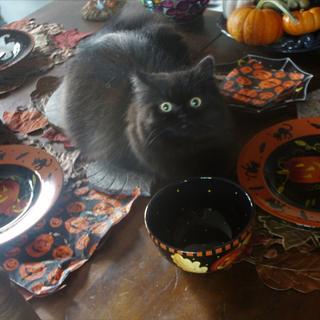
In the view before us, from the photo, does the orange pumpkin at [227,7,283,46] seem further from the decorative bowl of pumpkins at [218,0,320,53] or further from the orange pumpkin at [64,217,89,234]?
the orange pumpkin at [64,217,89,234]

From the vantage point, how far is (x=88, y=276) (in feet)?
2.02

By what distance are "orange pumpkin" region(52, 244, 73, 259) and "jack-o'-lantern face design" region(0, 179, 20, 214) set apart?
0.14 metres

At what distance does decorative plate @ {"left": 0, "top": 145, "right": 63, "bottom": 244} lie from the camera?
2.23 feet

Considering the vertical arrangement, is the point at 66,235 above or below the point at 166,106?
below

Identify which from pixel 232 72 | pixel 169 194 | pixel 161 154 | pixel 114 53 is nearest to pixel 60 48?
pixel 114 53

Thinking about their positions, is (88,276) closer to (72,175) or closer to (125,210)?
(125,210)

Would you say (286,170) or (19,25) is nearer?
(286,170)

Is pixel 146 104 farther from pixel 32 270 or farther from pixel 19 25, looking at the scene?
pixel 19 25

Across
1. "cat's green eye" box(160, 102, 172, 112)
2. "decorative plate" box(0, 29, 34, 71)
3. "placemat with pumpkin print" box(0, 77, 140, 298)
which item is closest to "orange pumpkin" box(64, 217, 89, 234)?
"placemat with pumpkin print" box(0, 77, 140, 298)

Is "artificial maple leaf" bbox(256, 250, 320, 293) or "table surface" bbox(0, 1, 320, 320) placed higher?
"table surface" bbox(0, 1, 320, 320)

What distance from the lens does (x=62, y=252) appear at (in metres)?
0.66

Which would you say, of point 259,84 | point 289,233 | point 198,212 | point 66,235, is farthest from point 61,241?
point 259,84

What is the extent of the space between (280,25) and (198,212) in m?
0.61

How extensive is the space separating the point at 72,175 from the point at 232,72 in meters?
0.46
